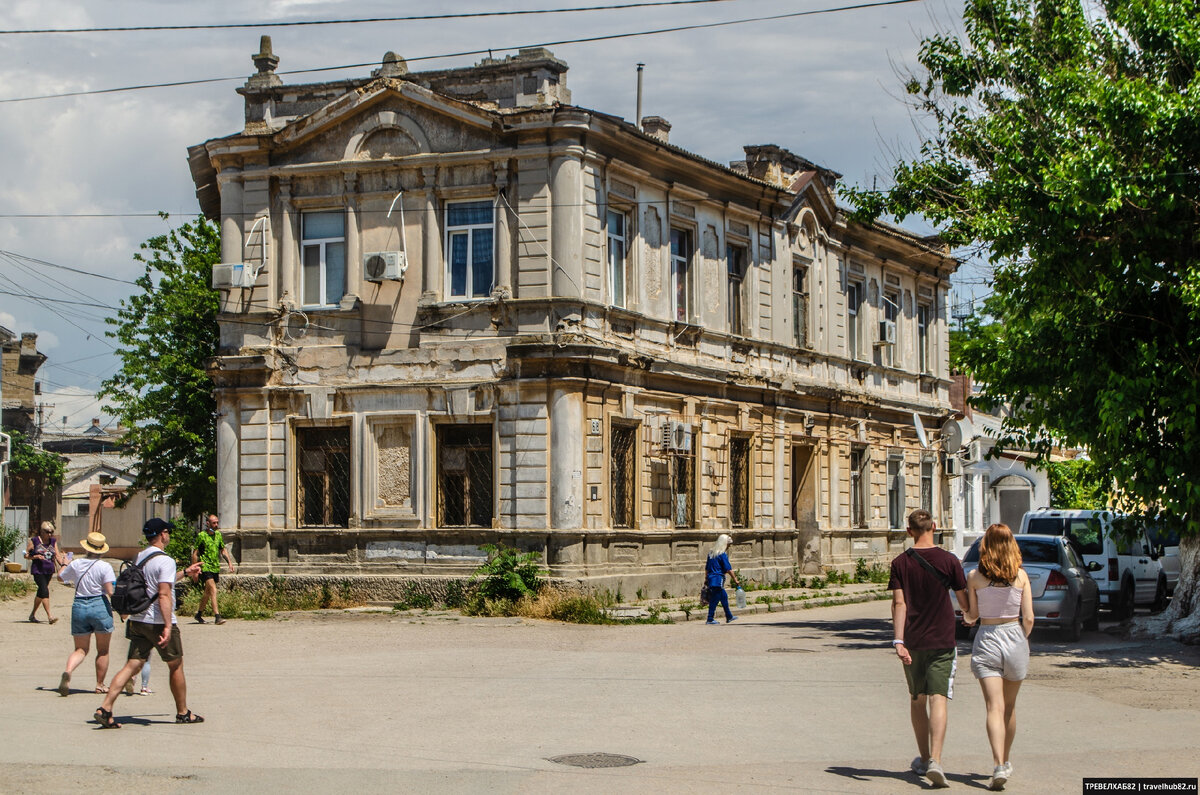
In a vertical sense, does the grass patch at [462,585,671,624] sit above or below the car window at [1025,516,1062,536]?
below

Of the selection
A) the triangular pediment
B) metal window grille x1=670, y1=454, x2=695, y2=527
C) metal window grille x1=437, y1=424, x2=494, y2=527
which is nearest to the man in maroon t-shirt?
metal window grille x1=437, y1=424, x2=494, y2=527

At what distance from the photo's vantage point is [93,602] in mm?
13539

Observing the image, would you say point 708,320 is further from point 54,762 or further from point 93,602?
point 54,762

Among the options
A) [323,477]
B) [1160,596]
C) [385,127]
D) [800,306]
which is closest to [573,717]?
[323,477]

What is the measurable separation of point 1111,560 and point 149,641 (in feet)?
57.6

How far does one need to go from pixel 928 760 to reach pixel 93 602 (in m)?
8.06

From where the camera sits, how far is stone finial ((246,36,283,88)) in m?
26.9

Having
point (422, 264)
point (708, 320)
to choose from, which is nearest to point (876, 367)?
point (708, 320)

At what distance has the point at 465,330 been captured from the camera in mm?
25250

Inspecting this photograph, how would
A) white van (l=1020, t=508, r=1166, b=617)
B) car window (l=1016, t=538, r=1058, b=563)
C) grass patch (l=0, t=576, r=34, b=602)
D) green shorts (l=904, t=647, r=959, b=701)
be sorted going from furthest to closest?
grass patch (l=0, t=576, r=34, b=602) → white van (l=1020, t=508, r=1166, b=617) → car window (l=1016, t=538, r=1058, b=563) → green shorts (l=904, t=647, r=959, b=701)

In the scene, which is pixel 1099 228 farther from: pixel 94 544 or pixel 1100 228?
pixel 94 544

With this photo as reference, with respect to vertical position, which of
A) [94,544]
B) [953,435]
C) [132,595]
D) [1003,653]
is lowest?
[1003,653]

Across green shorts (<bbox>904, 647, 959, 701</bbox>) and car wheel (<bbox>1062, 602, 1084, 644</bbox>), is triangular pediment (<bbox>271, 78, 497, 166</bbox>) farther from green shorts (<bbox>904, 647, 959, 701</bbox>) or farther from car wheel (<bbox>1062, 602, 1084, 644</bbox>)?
green shorts (<bbox>904, 647, 959, 701</bbox>)

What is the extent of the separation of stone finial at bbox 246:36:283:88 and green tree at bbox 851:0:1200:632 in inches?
529
